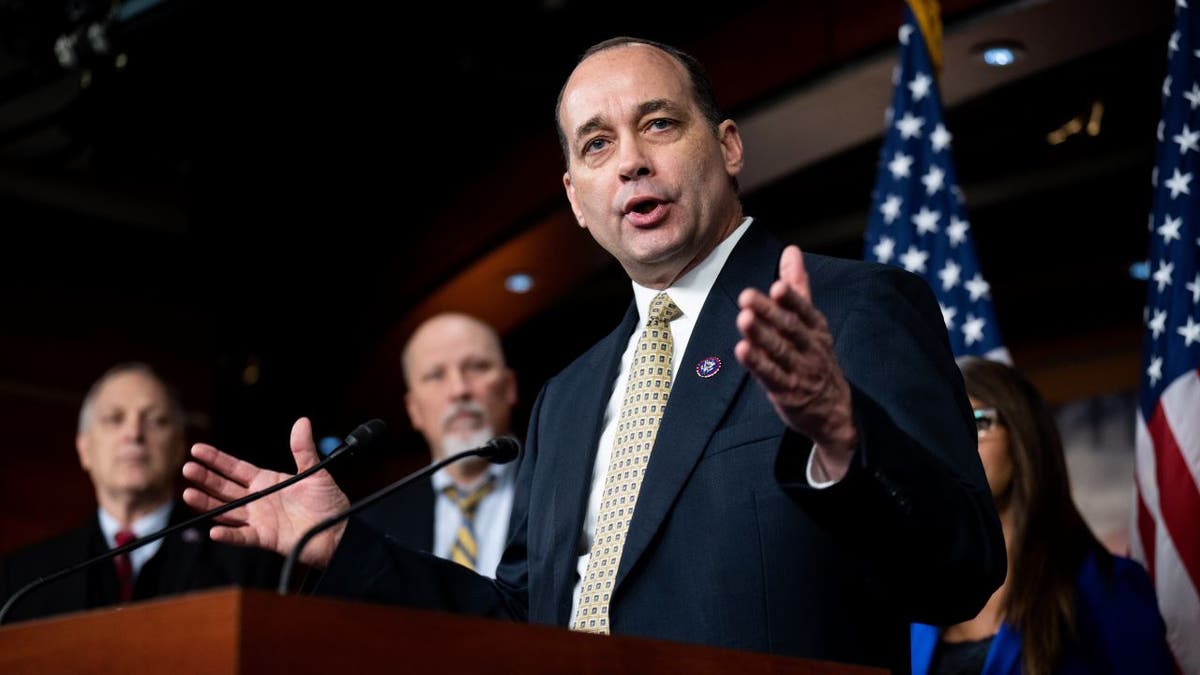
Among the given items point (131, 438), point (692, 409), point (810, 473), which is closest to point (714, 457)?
point (692, 409)

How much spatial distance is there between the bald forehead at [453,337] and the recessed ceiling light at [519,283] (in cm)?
202

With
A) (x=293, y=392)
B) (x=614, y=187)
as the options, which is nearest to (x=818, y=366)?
(x=614, y=187)

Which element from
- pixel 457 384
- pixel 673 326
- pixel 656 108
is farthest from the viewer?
pixel 457 384

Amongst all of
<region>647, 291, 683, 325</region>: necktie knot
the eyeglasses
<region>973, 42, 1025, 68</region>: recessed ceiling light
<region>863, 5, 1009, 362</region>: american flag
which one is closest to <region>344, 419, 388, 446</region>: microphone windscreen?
<region>647, 291, 683, 325</region>: necktie knot

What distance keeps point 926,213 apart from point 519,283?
307 cm

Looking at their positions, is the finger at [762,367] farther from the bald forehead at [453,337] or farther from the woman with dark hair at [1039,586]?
the bald forehead at [453,337]

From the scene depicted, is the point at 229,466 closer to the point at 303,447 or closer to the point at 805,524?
the point at 303,447

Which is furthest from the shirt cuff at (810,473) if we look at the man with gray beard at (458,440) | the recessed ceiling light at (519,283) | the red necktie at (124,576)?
→ the recessed ceiling light at (519,283)

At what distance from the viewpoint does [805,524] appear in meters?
1.58

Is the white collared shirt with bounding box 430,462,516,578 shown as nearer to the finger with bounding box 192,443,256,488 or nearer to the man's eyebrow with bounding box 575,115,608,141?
the man's eyebrow with bounding box 575,115,608,141

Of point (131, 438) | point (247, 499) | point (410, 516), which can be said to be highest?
point (131, 438)

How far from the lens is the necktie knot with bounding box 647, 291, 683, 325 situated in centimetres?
190

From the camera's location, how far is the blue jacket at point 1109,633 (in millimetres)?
2463

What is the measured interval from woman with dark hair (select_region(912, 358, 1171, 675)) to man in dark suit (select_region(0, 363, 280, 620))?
1.91 m
